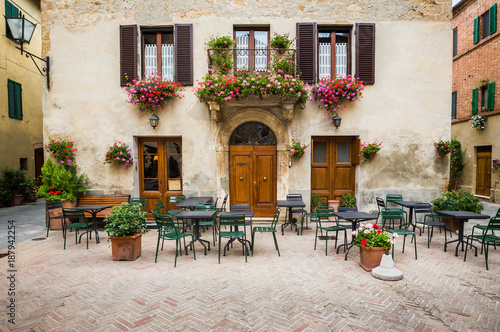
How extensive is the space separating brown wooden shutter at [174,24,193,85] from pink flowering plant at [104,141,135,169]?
2.63 m

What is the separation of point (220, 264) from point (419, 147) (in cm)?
718

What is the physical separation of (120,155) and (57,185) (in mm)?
1924

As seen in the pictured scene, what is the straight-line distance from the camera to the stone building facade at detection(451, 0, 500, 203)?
1278cm

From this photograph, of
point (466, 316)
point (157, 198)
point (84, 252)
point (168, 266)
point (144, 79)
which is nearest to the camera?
point (466, 316)

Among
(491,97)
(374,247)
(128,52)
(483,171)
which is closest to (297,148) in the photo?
(374,247)

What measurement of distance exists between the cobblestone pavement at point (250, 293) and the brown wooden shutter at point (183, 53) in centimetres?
527

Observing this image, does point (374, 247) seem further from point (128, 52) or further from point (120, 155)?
point (128, 52)

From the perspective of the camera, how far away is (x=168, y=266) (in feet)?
17.5

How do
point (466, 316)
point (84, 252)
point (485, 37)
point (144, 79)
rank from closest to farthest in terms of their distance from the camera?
point (466, 316) < point (84, 252) < point (144, 79) < point (485, 37)

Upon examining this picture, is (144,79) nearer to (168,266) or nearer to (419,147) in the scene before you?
(168,266)

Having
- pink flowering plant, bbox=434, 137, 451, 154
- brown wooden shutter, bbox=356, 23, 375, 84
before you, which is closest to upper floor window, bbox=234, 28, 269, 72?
brown wooden shutter, bbox=356, 23, 375, 84

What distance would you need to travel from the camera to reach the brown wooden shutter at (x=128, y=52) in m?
8.62

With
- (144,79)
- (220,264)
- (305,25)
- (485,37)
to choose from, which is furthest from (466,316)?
(485,37)

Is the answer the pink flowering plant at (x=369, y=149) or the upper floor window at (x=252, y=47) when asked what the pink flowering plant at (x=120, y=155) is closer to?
the upper floor window at (x=252, y=47)
